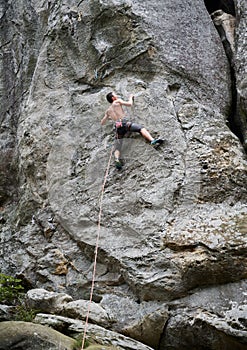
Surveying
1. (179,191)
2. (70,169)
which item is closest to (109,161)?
(70,169)

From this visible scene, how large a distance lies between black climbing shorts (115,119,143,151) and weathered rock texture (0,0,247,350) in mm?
196

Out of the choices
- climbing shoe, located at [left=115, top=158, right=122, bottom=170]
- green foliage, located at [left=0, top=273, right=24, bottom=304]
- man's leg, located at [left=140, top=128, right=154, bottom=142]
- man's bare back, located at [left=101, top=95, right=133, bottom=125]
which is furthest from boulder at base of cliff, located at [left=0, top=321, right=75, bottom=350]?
man's bare back, located at [left=101, top=95, right=133, bottom=125]

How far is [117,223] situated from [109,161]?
4.27 feet

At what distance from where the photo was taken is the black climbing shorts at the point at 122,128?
9242 mm

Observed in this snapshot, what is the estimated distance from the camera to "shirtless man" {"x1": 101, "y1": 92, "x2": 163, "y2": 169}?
915 cm

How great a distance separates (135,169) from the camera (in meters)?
9.12

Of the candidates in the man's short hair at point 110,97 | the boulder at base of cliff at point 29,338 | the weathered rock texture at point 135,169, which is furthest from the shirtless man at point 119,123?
the boulder at base of cliff at point 29,338

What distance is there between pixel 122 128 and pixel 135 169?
85cm

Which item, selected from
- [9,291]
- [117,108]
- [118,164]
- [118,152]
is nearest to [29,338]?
[9,291]

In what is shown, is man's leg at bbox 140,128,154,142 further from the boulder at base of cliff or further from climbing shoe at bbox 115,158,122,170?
the boulder at base of cliff

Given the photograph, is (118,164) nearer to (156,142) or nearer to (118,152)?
(118,152)

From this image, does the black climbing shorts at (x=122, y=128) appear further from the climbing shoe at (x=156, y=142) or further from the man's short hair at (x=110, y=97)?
the man's short hair at (x=110, y=97)

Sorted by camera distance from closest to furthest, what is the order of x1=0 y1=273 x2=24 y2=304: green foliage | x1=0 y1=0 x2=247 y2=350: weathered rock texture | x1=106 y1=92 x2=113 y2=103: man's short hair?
x1=0 y1=0 x2=247 y2=350: weathered rock texture < x1=0 y1=273 x2=24 y2=304: green foliage < x1=106 y1=92 x2=113 y2=103: man's short hair

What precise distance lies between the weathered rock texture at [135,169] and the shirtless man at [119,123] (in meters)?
0.18
